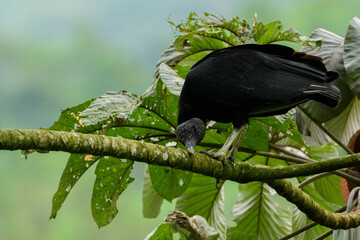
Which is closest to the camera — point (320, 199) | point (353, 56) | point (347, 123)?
point (353, 56)

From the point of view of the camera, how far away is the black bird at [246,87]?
221 centimetres

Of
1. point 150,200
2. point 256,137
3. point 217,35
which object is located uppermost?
point 217,35

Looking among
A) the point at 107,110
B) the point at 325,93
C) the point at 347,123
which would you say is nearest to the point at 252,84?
the point at 325,93

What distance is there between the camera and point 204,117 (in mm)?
2381

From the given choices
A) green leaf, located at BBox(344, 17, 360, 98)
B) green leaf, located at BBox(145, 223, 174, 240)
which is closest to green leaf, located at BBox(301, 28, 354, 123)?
green leaf, located at BBox(344, 17, 360, 98)

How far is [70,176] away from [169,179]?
0.50 meters

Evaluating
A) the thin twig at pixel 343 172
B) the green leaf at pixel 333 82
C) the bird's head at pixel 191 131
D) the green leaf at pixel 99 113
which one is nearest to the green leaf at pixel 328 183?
the thin twig at pixel 343 172

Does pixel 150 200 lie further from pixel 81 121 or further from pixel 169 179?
pixel 81 121

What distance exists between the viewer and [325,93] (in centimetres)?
218

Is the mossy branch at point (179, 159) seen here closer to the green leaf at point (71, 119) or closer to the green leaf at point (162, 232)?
the green leaf at point (162, 232)

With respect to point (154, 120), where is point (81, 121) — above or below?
above

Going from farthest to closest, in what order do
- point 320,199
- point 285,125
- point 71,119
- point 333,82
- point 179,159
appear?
point 320,199 < point 333,82 < point 285,125 < point 71,119 < point 179,159

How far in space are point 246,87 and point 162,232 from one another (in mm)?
673

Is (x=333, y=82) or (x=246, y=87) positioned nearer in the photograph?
(x=246, y=87)
